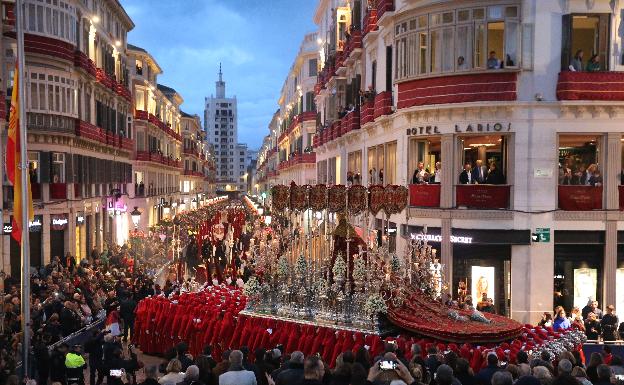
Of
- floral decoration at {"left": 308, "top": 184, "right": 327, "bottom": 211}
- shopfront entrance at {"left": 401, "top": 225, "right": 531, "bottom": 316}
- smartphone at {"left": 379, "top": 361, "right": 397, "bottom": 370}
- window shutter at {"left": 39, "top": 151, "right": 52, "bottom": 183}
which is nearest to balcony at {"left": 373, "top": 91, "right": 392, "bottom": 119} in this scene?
shopfront entrance at {"left": 401, "top": 225, "right": 531, "bottom": 316}

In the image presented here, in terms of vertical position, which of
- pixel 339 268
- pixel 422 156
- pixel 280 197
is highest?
pixel 422 156

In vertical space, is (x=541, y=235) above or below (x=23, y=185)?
below

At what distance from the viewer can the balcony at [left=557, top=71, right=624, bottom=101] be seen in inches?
795

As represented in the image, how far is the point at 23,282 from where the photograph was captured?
14.4 m

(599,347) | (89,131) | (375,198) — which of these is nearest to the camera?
(599,347)

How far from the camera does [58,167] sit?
104 ft

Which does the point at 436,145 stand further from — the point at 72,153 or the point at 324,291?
the point at 72,153

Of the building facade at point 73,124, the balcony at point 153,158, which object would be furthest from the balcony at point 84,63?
the balcony at point 153,158

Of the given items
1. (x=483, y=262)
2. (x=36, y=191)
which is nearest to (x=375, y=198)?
(x=483, y=262)

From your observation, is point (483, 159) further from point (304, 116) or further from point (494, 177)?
point (304, 116)

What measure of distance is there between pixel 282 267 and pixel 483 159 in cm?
905

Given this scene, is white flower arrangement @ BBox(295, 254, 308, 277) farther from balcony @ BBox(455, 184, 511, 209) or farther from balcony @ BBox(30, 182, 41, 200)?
balcony @ BBox(30, 182, 41, 200)

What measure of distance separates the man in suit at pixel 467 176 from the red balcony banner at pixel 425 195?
0.86 m

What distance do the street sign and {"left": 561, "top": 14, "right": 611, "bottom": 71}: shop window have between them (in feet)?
16.6
